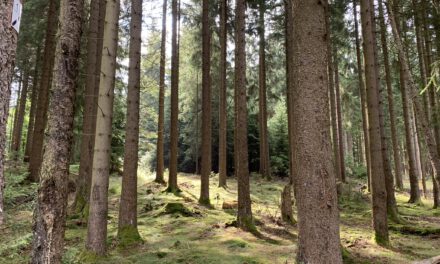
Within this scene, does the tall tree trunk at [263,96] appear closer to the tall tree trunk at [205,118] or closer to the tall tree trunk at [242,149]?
the tall tree trunk at [205,118]

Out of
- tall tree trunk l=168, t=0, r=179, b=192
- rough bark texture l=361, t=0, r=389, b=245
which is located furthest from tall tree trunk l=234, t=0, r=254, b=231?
tall tree trunk l=168, t=0, r=179, b=192

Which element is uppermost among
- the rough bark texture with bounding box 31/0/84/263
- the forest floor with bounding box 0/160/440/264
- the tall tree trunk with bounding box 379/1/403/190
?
the tall tree trunk with bounding box 379/1/403/190

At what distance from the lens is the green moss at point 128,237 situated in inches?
322

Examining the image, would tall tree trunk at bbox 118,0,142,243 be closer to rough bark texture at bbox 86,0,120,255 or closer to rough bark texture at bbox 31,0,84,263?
rough bark texture at bbox 86,0,120,255

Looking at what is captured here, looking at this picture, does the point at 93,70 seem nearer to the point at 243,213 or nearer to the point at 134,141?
A: the point at 134,141

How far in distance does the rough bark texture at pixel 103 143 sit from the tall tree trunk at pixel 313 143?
4.52 meters

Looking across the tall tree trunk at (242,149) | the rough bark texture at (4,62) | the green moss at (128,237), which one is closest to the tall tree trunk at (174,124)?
the tall tree trunk at (242,149)

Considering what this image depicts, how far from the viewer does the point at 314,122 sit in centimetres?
410

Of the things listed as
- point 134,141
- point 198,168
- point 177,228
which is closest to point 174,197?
point 177,228

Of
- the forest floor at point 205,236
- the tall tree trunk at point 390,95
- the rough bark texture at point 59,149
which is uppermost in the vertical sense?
the tall tree trunk at point 390,95

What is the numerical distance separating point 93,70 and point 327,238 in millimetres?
9008

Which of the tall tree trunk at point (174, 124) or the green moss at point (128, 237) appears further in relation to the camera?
the tall tree trunk at point (174, 124)

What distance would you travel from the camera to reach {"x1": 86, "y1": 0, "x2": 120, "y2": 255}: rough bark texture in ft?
23.8

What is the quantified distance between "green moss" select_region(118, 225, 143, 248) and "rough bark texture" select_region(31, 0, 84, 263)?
4.04 m
